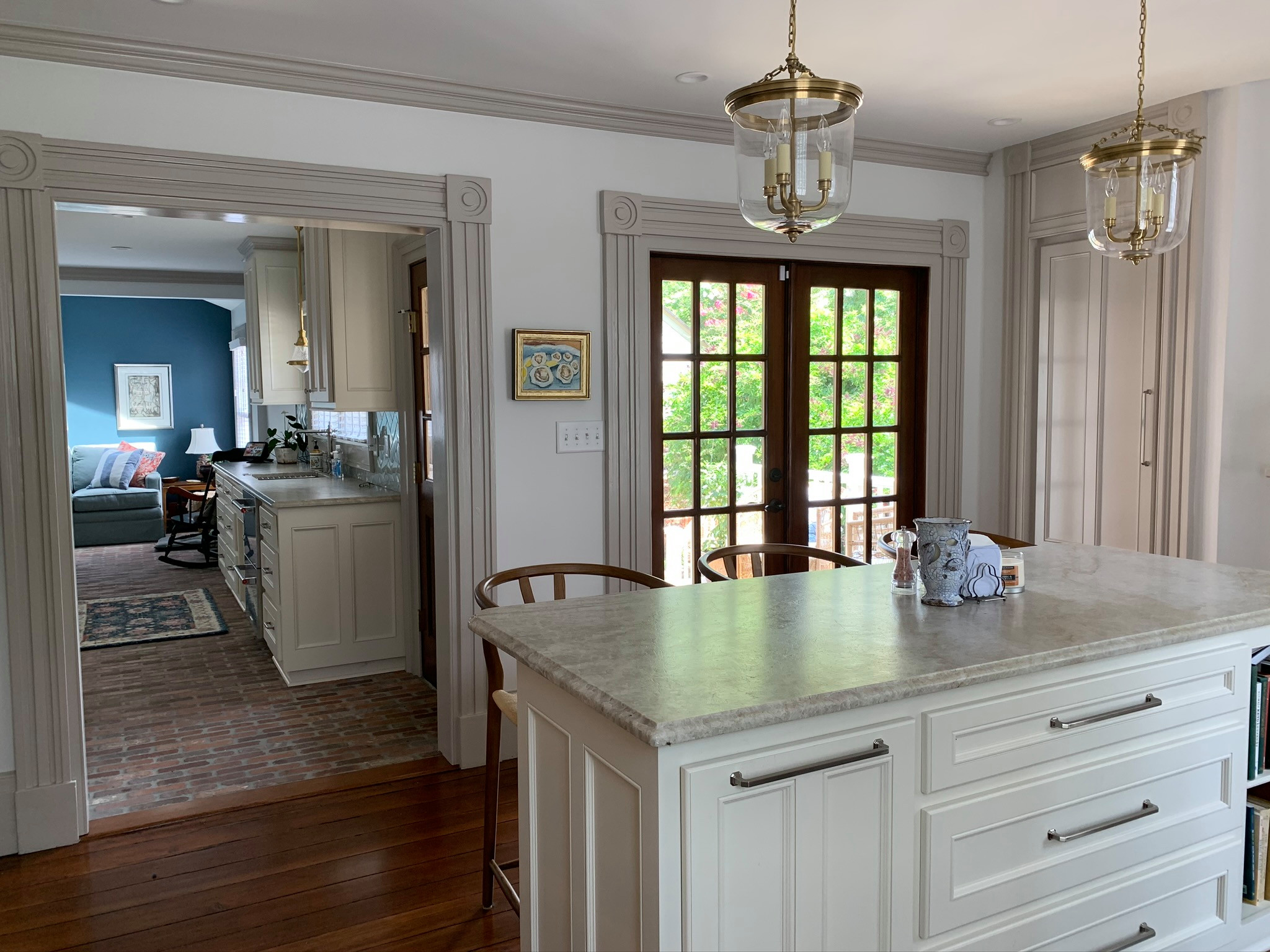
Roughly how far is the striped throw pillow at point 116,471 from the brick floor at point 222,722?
15.3 feet

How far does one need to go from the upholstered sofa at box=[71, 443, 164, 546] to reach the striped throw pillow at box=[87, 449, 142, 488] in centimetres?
11

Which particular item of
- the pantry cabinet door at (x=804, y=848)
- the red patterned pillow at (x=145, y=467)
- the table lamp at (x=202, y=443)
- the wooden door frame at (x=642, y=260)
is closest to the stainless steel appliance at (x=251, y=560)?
the wooden door frame at (x=642, y=260)

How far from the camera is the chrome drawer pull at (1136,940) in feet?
6.50

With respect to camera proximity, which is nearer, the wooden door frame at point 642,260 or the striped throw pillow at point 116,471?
the wooden door frame at point 642,260

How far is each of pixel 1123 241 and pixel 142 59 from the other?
290 cm

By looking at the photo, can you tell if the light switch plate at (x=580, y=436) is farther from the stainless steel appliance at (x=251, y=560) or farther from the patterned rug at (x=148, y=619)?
the patterned rug at (x=148, y=619)

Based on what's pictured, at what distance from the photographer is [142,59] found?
302cm

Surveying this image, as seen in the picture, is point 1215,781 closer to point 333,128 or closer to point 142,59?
point 333,128

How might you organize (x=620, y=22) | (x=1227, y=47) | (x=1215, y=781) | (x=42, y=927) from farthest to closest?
(x=1227, y=47) < (x=620, y=22) < (x=42, y=927) < (x=1215, y=781)

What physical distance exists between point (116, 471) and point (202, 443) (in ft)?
4.15

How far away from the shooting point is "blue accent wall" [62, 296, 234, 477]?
10344 mm

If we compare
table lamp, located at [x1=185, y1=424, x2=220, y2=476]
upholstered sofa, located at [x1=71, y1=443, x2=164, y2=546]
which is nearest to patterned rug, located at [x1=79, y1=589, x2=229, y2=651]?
upholstered sofa, located at [x1=71, y1=443, x2=164, y2=546]

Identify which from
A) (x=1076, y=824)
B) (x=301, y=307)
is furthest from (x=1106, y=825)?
(x=301, y=307)

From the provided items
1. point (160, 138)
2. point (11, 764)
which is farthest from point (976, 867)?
point (160, 138)
